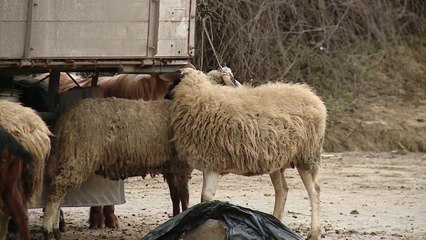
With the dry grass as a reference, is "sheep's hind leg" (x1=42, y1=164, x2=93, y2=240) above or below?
below

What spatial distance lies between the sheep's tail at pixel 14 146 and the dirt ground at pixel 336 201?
2.80m

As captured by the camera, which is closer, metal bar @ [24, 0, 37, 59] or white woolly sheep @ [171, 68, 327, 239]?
metal bar @ [24, 0, 37, 59]

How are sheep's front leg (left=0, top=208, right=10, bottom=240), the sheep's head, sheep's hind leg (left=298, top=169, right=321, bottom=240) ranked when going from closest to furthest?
sheep's front leg (left=0, top=208, right=10, bottom=240) < sheep's hind leg (left=298, top=169, right=321, bottom=240) < the sheep's head

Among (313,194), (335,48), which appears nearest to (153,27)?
(313,194)

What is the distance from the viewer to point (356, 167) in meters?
19.0

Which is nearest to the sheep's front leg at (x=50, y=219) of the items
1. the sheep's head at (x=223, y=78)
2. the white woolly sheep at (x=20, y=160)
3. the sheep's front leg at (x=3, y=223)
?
the white woolly sheep at (x=20, y=160)

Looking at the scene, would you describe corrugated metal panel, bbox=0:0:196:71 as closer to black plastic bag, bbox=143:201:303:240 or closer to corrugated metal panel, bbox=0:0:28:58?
corrugated metal panel, bbox=0:0:28:58

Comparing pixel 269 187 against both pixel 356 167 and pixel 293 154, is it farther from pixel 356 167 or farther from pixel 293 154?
pixel 293 154

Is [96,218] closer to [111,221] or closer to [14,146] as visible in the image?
[111,221]

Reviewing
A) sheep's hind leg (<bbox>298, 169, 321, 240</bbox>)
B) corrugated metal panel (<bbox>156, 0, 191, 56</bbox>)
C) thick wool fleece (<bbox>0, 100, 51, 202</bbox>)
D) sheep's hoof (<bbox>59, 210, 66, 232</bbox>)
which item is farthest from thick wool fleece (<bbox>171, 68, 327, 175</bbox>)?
sheep's hoof (<bbox>59, 210, 66, 232</bbox>)

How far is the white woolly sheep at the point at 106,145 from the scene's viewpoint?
36.7 feet

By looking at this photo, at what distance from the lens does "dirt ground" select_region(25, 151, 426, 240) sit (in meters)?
12.9

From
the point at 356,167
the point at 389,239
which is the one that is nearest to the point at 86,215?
the point at 389,239

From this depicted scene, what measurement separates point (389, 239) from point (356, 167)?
667 centimetres
